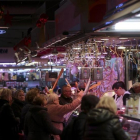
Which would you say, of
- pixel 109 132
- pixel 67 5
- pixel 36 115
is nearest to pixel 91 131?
pixel 109 132

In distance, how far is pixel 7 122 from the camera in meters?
7.07

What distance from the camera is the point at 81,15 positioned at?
7.66 metres

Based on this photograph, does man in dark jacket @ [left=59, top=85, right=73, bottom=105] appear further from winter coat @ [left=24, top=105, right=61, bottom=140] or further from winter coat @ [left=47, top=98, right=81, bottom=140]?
winter coat @ [left=24, top=105, right=61, bottom=140]

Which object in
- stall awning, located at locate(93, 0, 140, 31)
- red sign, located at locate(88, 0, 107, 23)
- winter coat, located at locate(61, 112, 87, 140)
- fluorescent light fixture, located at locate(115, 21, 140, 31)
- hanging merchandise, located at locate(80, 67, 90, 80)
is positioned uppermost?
red sign, located at locate(88, 0, 107, 23)

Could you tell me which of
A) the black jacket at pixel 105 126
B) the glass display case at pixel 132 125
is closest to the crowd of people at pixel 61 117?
the black jacket at pixel 105 126

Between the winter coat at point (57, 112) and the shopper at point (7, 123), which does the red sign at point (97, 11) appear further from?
the shopper at point (7, 123)

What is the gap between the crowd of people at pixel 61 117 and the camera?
4023 millimetres

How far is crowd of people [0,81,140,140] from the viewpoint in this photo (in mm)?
4023

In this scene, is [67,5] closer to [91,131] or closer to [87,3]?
[87,3]

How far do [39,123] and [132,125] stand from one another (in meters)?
1.87

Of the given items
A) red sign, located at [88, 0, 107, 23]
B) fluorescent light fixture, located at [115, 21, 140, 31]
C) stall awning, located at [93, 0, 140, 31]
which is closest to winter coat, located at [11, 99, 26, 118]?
red sign, located at [88, 0, 107, 23]

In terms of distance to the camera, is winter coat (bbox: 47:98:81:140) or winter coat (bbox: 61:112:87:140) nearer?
winter coat (bbox: 61:112:87:140)

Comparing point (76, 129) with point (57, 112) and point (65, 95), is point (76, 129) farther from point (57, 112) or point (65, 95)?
point (65, 95)

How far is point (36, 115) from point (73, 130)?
1.52m
